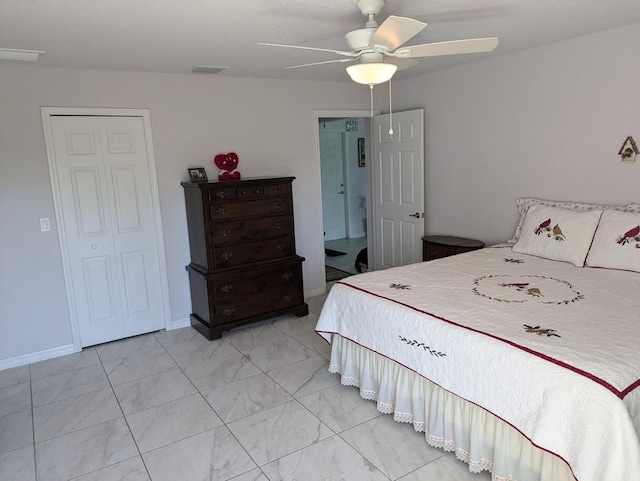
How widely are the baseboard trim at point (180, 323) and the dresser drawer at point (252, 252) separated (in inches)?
31.2

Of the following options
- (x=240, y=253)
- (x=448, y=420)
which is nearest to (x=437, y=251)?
(x=240, y=253)

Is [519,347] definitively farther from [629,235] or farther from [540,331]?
[629,235]

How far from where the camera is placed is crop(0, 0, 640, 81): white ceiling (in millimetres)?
2457

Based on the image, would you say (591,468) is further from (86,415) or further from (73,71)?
(73,71)

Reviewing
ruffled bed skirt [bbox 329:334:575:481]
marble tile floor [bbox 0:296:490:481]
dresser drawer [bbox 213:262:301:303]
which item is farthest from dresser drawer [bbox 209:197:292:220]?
ruffled bed skirt [bbox 329:334:575:481]

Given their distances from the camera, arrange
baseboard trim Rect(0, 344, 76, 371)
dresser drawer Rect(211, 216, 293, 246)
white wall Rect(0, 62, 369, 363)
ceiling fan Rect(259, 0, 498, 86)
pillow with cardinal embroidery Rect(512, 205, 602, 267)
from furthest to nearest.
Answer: dresser drawer Rect(211, 216, 293, 246), baseboard trim Rect(0, 344, 76, 371), white wall Rect(0, 62, 369, 363), pillow with cardinal embroidery Rect(512, 205, 602, 267), ceiling fan Rect(259, 0, 498, 86)

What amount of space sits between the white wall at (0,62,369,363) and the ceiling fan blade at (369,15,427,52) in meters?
2.48

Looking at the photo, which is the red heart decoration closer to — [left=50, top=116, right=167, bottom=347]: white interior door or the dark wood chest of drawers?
the dark wood chest of drawers

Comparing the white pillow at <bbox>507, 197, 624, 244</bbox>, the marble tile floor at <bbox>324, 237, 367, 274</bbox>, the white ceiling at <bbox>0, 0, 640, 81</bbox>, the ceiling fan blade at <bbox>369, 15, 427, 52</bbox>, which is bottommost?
the marble tile floor at <bbox>324, 237, 367, 274</bbox>

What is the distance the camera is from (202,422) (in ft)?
9.45

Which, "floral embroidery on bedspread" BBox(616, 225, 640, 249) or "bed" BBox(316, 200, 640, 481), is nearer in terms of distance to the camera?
"bed" BBox(316, 200, 640, 481)

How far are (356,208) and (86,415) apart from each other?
21.0 feet

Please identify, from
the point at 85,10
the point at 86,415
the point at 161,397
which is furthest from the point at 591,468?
the point at 85,10

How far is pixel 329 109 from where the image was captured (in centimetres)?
511
